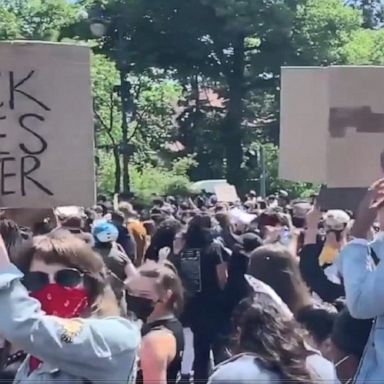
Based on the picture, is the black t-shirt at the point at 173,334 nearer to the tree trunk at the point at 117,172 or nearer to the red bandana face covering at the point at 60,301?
the red bandana face covering at the point at 60,301

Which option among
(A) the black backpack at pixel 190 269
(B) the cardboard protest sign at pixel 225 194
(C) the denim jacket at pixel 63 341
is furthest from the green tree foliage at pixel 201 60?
(C) the denim jacket at pixel 63 341

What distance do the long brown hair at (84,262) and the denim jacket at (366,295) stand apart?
0.76m

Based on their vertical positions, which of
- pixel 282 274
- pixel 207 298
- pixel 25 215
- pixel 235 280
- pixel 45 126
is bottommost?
pixel 207 298

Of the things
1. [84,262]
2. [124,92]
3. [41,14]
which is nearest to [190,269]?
[84,262]

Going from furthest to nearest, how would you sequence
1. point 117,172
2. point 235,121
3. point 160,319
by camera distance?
1. point 235,121
2. point 117,172
3. point 160,319

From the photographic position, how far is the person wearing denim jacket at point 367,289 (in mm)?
3891

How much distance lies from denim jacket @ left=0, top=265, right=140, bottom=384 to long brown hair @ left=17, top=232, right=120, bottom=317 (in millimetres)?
105

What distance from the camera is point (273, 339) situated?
348cm

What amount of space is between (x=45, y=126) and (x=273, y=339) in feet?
7.65

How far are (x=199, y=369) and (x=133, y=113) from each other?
132ft

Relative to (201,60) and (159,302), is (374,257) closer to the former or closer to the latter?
(159,302)

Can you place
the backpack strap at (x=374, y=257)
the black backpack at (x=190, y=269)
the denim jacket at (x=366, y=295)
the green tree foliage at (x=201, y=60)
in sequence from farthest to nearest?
1. the green tree foliage at (x=201, y=60)
2. the black backpack at (x=190, y=269)
3. the backpack strap at (x=374, y=257)
4. the denim jacket at (x=366, y=295)

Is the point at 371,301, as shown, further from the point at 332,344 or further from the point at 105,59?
the point at 105,59

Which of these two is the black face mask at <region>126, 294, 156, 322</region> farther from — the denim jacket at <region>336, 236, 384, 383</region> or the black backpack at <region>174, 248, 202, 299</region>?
the black backpack at <region>174, 248, 202, 299</region>
